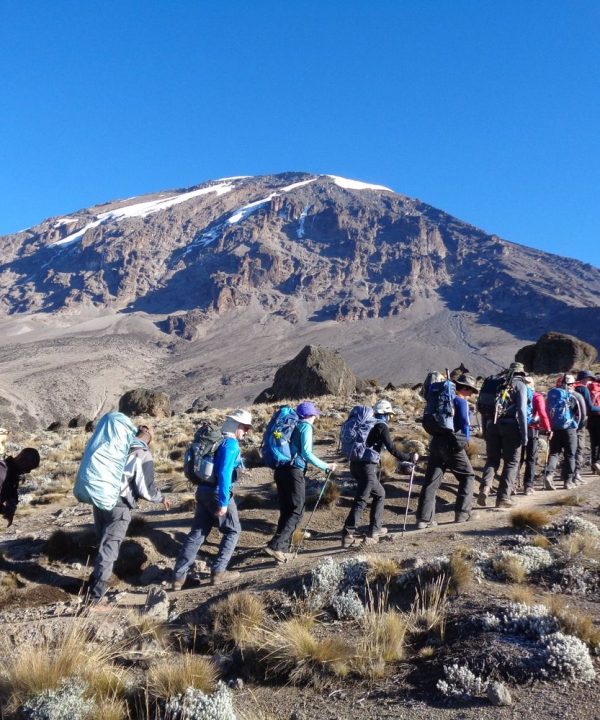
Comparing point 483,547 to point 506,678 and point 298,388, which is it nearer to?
point 506,678

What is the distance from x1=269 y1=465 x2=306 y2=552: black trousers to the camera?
6.44 metres

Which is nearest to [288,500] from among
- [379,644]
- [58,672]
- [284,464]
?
[284,464]

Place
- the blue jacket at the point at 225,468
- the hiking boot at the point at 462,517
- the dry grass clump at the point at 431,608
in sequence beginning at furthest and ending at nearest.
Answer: the hiking boot at the point at 462,517 → the blue jacket at the point at 225,468 → the dry grass clump at the point at 431,608

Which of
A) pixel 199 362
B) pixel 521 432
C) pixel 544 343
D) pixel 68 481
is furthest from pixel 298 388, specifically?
pixel 199 362

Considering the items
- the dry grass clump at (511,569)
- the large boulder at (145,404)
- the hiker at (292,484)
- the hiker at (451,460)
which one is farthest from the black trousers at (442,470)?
the large boulder at (145,404)

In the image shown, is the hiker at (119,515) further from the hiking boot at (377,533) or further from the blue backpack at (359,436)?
the hiking boot at (377,533)

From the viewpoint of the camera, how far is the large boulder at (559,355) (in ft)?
113

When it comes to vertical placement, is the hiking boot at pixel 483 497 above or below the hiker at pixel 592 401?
below

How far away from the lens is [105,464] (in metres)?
5.36

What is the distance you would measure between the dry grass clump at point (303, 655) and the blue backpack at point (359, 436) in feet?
9.74

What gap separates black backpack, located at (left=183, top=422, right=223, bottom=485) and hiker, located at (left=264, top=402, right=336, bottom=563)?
3.00 feet

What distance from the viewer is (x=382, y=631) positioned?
4055 millimetres

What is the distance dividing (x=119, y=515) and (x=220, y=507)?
37.5 inches

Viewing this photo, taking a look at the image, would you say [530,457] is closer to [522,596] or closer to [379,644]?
[522,596]
